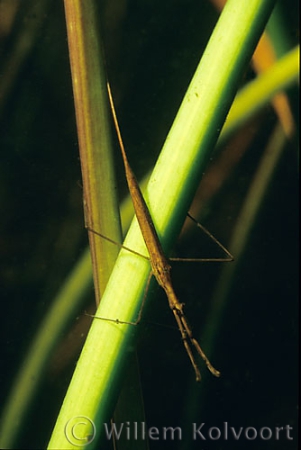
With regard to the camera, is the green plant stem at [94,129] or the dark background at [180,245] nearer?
the green plant stem at [94,129]

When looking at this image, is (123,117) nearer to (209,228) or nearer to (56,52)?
(56,52)

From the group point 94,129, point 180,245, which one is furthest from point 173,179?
point 180,245

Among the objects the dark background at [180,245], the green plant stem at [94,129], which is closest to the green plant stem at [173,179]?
the green plant stem at [94,129]

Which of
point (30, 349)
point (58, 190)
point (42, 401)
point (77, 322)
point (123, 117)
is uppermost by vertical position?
point (123, 117)

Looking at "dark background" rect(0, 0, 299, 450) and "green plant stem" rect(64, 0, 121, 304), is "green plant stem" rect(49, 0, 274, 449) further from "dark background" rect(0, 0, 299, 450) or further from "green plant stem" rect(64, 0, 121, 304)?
"dark background" rect(0, 0, 299, 450)

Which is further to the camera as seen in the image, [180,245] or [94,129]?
[180,245]

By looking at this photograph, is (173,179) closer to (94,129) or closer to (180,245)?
(94,129)

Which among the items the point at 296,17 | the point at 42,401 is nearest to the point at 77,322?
the point at 42,401

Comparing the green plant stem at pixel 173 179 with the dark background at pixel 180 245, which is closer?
Result: the green plant stem at pixel 173 179

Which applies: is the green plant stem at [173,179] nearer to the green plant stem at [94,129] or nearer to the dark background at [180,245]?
the green plant stem at [94,129]
